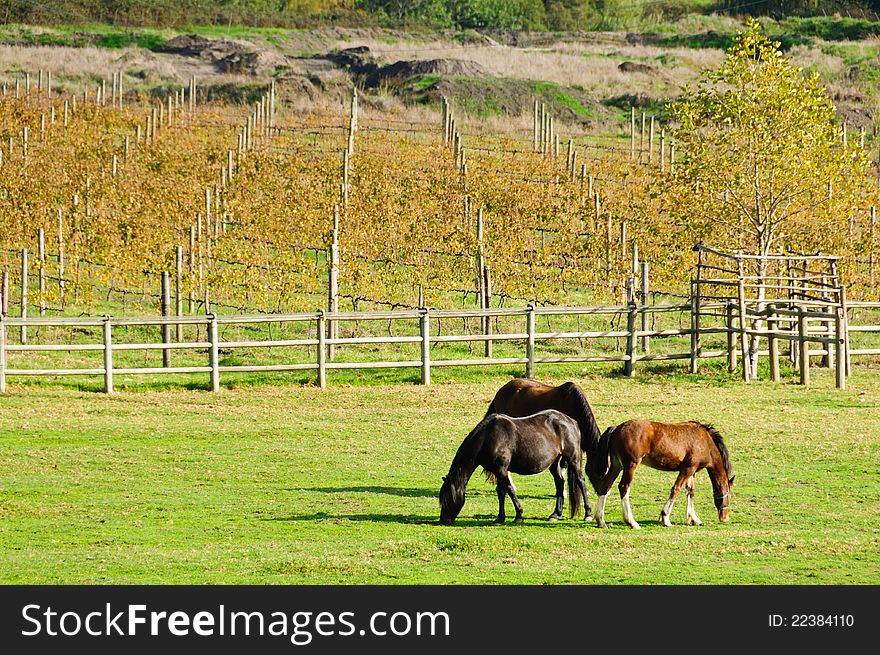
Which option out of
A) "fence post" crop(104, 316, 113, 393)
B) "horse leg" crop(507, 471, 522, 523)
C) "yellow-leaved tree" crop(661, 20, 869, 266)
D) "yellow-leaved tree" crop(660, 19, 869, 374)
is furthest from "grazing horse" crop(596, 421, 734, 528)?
"yellow-leaved tree" crop(661, 20, 869, 266)

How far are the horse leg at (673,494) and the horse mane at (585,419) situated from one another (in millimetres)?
1172

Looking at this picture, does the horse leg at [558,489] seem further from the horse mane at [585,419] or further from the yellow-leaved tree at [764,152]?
the yellow-leaved tree at [764,152]

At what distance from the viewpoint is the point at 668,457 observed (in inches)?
494

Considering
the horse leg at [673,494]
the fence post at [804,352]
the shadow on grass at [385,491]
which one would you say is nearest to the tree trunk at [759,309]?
the fence post at [804,352]

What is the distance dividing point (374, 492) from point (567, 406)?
2.40 meters

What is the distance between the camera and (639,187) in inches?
1542

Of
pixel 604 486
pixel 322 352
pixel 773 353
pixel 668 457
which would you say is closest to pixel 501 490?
pixel 604 486

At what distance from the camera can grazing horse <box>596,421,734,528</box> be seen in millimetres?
→ 12492

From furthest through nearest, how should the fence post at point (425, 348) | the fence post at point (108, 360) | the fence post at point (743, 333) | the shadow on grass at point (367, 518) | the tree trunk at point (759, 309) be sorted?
the tree trunk at point (759, 309) < the fence post at point (743, 333) < the fence post at point (425, 348) < the fence post at point (108, 360) < the shadow on grass at point (367, 518)

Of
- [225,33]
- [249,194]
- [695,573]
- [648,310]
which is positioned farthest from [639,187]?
[225,33]

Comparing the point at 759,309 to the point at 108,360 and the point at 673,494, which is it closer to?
the point at 108,360

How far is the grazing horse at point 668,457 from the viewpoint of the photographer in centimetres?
1249

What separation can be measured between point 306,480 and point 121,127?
33.4 meters

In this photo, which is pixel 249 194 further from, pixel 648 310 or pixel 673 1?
pixel 673 1
